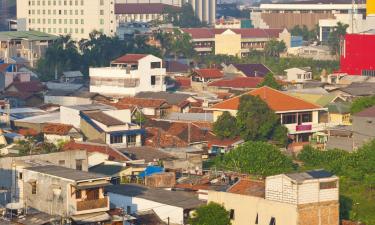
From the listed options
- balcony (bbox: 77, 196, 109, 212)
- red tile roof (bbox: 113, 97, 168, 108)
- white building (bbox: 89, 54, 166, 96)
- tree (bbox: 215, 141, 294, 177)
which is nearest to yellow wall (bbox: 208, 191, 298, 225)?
balcony (bbox: 77, 196, 109, 212)

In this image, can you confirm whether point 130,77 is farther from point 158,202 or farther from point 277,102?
point 158,202

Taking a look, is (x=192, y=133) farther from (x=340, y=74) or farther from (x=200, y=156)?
(x=340, y=74)

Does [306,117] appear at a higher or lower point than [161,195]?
higher

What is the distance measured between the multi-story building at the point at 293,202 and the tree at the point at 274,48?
1302 inches

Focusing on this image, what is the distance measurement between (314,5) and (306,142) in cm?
3368

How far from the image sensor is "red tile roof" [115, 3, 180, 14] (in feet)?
208

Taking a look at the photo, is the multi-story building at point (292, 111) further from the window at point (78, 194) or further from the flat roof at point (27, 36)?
the flat roof at point (27, 36)

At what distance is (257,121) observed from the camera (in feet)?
77.0

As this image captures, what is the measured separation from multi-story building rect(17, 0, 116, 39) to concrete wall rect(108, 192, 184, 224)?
3189cm

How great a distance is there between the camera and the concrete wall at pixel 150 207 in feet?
49.2

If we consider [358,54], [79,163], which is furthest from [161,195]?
[358,54]

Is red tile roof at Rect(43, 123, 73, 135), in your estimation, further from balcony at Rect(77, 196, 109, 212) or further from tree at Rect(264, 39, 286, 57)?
tree at Rect(264, 39, 286, 57)

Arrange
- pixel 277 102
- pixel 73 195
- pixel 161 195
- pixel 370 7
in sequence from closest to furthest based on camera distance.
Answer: pixel 73 195, pixel 161 195, pixel 277 102, pixel 370 7

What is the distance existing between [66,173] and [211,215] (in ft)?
6.11
